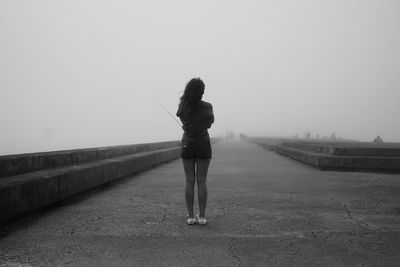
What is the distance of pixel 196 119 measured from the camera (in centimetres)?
422

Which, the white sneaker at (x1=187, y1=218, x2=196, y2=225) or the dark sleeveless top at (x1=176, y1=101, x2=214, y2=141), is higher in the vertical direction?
the dark sleeveless top at (x1=176, y1=101, x2=214, y2=141)

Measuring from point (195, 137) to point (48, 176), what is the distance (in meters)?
2.25

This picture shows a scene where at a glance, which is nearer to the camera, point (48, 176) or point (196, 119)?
point (196, 119)

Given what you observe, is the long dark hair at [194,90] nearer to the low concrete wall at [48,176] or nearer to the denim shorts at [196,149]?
the denim shorts at [196,149]

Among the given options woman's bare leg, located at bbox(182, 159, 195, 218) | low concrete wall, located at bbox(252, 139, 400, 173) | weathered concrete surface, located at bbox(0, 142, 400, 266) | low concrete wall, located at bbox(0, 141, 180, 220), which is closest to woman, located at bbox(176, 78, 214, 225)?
woman's bare leg, located at bbox(182, 159, 195, 218)

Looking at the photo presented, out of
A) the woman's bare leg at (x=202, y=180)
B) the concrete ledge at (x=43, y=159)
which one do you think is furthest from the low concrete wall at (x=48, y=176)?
the woman's bare leg at (x=202, y=180)

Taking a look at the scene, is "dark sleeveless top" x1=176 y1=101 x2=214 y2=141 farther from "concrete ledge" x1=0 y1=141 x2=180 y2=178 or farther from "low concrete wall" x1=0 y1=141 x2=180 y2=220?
"concrete ledge" x1=0 y1=141 x2=180 y2=178

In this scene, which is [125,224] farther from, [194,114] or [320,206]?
[320,206]

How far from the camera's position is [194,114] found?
14.0 ft

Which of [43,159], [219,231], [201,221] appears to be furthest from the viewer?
[43,159]

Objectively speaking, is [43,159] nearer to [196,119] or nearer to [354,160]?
[196,119]

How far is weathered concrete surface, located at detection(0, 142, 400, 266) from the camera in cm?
298

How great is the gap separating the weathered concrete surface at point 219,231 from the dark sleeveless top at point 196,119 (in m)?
1.18

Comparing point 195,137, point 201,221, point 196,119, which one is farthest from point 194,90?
point 201,221
